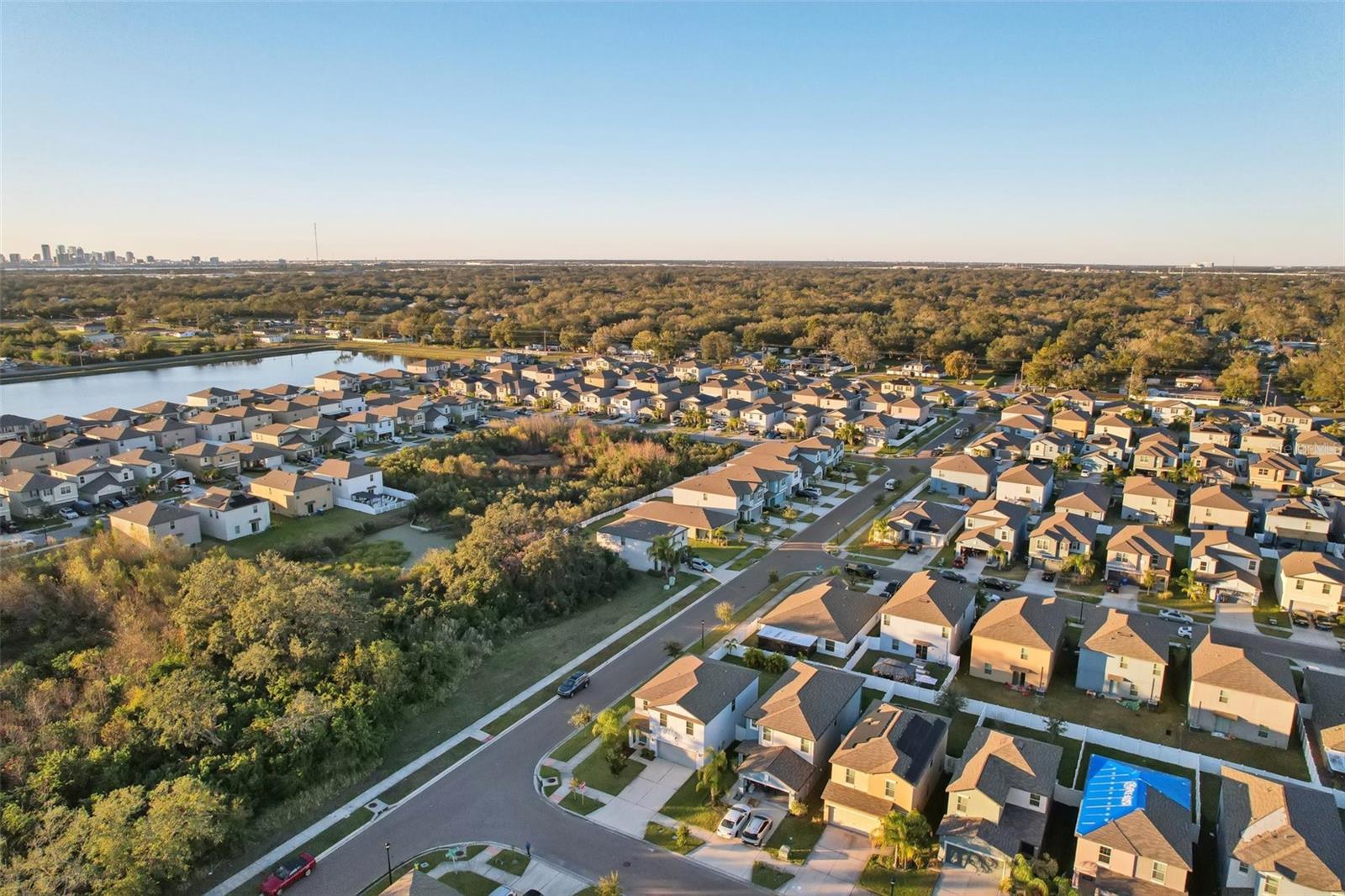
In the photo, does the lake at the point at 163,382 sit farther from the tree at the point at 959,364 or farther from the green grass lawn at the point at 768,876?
the green grass lawn at the point at 768,876

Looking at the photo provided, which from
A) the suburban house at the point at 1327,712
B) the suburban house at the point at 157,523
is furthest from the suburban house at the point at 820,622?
the suburban house at the point at 157,523

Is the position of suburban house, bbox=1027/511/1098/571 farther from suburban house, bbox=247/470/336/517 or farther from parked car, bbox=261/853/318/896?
suburban house, bbox=247/470/336/517

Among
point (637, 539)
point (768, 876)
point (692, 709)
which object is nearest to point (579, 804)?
point (692, 709)

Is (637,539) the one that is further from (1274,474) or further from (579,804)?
(1274,474)

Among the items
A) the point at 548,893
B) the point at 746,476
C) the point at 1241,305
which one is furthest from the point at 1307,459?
the point at 1241,305

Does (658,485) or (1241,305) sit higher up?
(1241,305)

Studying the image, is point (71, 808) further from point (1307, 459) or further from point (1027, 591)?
point (1307, 459)
